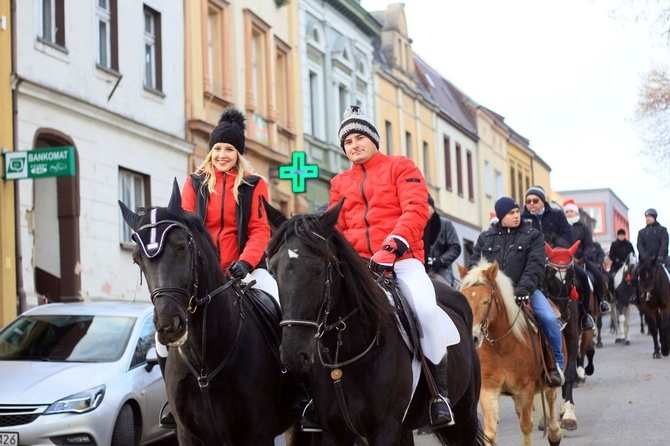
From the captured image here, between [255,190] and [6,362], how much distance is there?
517 centimetres

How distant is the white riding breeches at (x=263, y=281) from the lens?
794 cm

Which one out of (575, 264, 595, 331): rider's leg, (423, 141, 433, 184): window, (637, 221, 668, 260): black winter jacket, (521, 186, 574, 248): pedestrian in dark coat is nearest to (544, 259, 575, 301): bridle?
(521, 186, 574, 248): pedestrian in dark coat

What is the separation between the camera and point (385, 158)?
24.9 feet

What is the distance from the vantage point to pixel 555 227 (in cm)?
1427

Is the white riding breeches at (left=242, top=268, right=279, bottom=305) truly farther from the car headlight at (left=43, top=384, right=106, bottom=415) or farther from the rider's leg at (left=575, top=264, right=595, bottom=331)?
the rider's leg at (left=575, top=264, right=595, bottom=331)

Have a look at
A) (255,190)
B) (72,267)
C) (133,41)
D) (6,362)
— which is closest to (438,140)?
(133,41)

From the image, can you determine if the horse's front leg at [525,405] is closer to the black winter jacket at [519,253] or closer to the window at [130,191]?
the black winter jacket at [519,253]

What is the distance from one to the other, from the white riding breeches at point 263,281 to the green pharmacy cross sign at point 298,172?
21.3 meters

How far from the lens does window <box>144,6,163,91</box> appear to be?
24344 millimetres

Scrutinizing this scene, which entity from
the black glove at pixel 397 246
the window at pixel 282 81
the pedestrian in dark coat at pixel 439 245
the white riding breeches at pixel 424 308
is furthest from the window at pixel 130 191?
the black glove at pixel 397 246

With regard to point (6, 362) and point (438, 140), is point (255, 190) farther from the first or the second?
point (438, 140)

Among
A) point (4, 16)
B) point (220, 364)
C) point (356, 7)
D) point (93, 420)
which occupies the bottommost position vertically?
point (93, 420)

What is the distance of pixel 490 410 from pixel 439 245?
5.52m

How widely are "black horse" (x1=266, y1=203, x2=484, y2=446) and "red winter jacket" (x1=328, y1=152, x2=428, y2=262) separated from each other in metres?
0.68
